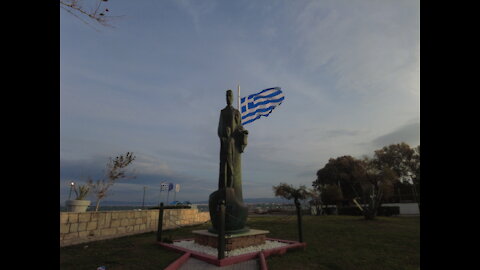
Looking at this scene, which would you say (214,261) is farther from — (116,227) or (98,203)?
(98,203)

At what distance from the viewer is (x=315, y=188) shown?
41.8m

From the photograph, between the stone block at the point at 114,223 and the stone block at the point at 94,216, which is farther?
the stone block at the point at 114,223

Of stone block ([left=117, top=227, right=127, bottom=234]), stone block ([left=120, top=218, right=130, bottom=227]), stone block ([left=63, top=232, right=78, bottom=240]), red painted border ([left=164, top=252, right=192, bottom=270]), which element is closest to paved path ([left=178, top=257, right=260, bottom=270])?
red painted border ([left=164, top=252, right=192, bottom=270])

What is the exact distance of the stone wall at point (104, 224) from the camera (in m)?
9.70

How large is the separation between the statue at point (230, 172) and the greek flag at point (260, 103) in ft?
11.5

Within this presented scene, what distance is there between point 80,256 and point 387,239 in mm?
10790

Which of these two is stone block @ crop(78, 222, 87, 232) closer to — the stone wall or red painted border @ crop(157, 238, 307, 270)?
the stone wall

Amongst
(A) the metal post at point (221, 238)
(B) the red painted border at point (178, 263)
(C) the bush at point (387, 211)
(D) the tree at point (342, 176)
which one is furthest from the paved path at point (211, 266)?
(D) the tree at point (342, 176)

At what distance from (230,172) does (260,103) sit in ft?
18.6

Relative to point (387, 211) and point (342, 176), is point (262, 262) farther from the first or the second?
point (342, 176)

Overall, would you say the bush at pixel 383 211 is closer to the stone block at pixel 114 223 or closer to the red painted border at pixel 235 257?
the red painted border at pixel 235 257

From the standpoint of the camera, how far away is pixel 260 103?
14.1m

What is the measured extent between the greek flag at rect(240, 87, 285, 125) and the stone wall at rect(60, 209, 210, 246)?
6660mm
